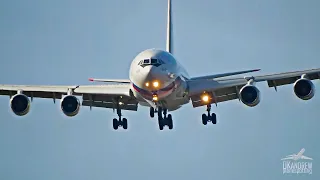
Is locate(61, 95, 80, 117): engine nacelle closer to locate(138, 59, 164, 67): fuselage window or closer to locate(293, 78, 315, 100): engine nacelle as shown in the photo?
locate(138, 59, 164, 67): fuselage window

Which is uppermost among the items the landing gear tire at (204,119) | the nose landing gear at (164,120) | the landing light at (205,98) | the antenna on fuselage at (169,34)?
the antenna on fuselage at (169,34)

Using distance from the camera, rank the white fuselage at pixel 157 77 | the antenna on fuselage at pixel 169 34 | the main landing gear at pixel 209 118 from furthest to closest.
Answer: the antenna on fuselage at pixel 169 34
the main landing gear at pixel 209 118
the white fuselage at pixel 157 77

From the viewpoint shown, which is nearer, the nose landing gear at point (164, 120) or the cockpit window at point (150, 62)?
the cockpit window at point (150, 62)

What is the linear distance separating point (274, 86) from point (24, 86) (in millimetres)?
15640

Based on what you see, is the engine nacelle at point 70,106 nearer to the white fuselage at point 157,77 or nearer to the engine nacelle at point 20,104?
the engine nacelle at point 20,104

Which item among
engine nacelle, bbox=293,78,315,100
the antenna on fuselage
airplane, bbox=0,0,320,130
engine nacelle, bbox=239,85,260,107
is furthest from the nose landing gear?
the antenna on fuselage

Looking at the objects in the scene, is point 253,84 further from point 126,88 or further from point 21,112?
point 21,112

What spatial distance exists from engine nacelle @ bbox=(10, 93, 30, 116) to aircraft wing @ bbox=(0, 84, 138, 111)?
0.95 metres

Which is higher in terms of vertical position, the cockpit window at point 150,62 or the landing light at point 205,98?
the cockpit window at point 150,62

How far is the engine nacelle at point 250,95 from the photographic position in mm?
41188

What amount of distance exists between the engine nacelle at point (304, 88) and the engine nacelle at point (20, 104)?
53.1 feet

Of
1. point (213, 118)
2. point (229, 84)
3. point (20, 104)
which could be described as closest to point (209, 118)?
point (213, 118)

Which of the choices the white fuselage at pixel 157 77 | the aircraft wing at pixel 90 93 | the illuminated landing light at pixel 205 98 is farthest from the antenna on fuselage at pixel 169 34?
the white fuselage at pixel 157 77

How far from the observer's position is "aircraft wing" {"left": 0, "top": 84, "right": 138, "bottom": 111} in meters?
42.2
